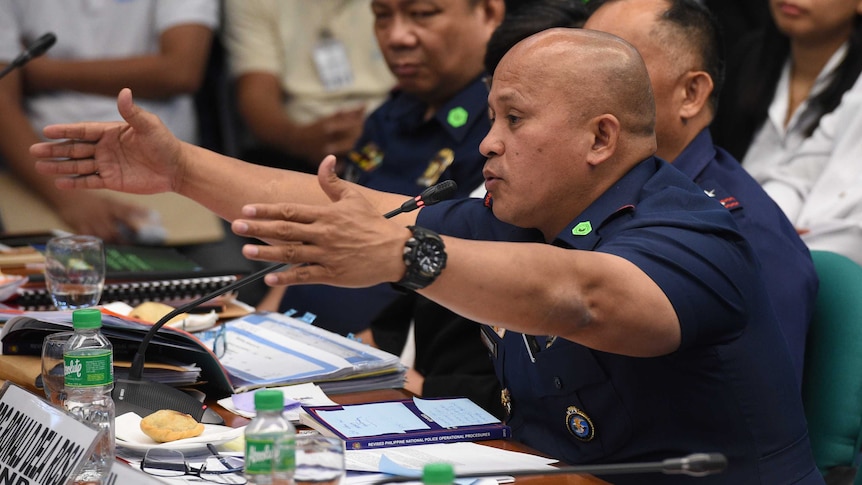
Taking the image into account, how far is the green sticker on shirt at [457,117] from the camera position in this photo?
2.91 m

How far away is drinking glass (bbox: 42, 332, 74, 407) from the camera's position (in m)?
1.73

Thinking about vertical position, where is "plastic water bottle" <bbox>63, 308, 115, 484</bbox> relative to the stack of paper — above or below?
above

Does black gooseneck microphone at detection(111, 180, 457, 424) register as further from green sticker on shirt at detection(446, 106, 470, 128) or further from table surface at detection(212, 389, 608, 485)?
green sticker on shirt at detection(446, 106, 470, 128)

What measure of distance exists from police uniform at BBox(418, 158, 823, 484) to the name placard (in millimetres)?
681

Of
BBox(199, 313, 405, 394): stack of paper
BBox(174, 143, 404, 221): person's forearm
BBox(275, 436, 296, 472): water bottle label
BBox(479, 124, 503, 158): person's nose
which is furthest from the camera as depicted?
BBox(174, 143, 404, 221): person's forearm

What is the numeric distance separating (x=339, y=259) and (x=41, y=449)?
47cm

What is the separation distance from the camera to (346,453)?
5.21ft

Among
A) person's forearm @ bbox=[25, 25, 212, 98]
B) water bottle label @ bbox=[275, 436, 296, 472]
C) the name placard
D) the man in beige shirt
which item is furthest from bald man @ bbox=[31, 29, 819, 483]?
the man in beige shirt

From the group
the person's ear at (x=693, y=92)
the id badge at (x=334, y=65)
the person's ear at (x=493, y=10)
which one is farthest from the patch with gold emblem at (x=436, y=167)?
the id badge at (x=334, y=65)

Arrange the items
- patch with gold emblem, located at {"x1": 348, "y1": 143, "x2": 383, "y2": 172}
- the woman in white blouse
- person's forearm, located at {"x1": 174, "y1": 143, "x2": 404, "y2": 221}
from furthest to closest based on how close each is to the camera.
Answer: patch with gold emblem, located at {"x1": 348, "y1": 143, "x2": 383, "y2": 172}, the woman in white blouse, person's forearm, located at {"x1": 174, "y1": 143, "x2": 404, "y2": 221}

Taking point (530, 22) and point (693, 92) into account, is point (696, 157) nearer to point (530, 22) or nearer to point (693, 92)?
point (693, 92)

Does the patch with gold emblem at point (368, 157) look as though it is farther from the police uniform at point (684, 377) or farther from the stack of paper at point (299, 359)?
the police uniform at point (684, 377)

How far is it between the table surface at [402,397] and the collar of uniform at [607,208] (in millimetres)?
315

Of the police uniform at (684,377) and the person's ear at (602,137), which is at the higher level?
the person's ear at (602,137)
